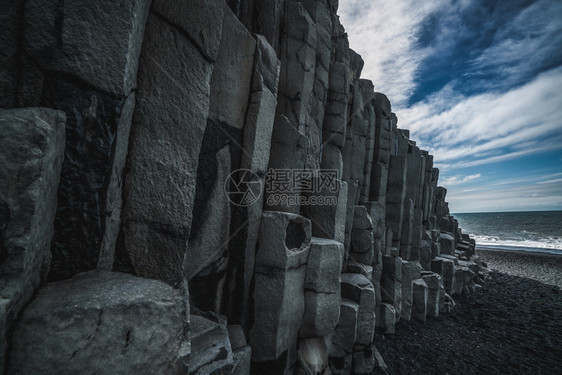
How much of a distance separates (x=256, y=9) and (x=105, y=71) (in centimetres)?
260

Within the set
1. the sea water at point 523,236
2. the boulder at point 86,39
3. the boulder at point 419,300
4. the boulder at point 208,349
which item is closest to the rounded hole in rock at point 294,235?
the boulder at point 208,349

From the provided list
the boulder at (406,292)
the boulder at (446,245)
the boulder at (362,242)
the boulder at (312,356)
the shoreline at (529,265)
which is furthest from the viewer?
the shoreline at (529,265)

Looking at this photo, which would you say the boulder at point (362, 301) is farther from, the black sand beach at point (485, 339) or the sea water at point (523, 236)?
the sea water at point (523, 236)

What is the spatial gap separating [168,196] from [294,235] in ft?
5.43

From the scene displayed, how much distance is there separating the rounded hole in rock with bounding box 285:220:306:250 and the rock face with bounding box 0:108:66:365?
211cm

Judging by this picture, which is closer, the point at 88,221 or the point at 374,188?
the point at 88,221

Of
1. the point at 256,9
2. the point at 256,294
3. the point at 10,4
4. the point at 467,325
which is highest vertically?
the point at 256,9

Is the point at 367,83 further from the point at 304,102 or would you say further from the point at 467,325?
the point at 467,325

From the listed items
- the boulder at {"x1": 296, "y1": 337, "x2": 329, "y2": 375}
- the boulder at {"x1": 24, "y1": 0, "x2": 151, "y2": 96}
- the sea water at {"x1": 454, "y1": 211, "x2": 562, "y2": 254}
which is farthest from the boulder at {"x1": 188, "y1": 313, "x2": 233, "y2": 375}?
the sea water at {"x1": 454, "y1": 211, "x2": 562, "y2": 254}

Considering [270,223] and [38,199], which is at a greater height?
[38,199]

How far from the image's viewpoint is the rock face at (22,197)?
2.74 ft

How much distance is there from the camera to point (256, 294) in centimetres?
261

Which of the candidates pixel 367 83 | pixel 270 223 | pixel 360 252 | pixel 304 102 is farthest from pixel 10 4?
pixel 367 83

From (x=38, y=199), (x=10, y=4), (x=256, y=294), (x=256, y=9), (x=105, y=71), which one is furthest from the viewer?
(x=256, y=9)
